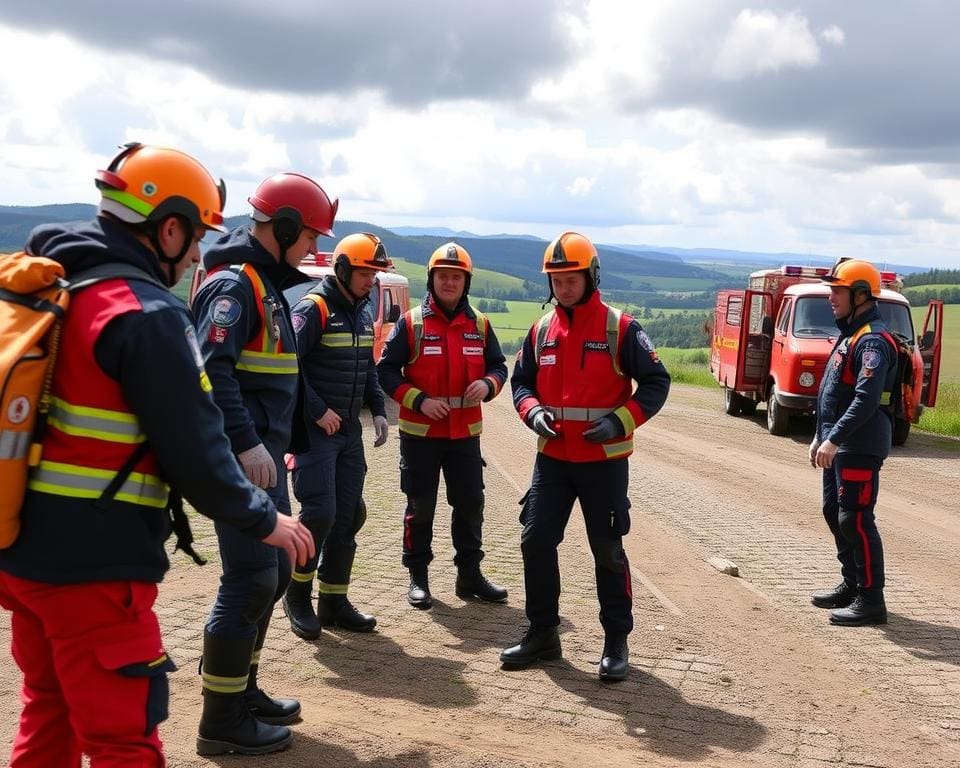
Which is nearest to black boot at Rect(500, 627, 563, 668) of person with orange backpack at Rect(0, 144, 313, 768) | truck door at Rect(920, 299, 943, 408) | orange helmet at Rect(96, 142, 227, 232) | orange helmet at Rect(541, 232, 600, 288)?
orange helmet at Rect(541, 232, 600, 288)

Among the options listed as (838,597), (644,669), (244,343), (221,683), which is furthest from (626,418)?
(838,597)

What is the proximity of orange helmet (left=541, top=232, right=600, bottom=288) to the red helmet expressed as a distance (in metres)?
1.44

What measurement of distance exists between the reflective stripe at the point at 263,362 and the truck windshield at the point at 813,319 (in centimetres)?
1502

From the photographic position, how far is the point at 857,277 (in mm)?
7043

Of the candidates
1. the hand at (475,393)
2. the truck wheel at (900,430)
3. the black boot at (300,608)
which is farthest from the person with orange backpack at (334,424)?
the truck wheel at (900,430)

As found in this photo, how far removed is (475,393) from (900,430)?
42.7 feet

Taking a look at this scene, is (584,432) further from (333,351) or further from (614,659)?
(333,351)

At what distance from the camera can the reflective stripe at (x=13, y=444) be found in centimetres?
271

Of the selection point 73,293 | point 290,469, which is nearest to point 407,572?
point 290,469

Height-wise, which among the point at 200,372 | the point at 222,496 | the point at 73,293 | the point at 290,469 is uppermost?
the point at 73,293

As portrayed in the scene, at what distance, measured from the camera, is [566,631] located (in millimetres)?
6410

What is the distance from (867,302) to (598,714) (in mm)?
3693

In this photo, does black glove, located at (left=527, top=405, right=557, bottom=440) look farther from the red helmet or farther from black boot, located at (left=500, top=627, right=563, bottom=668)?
the red helmet

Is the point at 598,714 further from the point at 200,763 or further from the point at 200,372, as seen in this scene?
the point at 200,372
